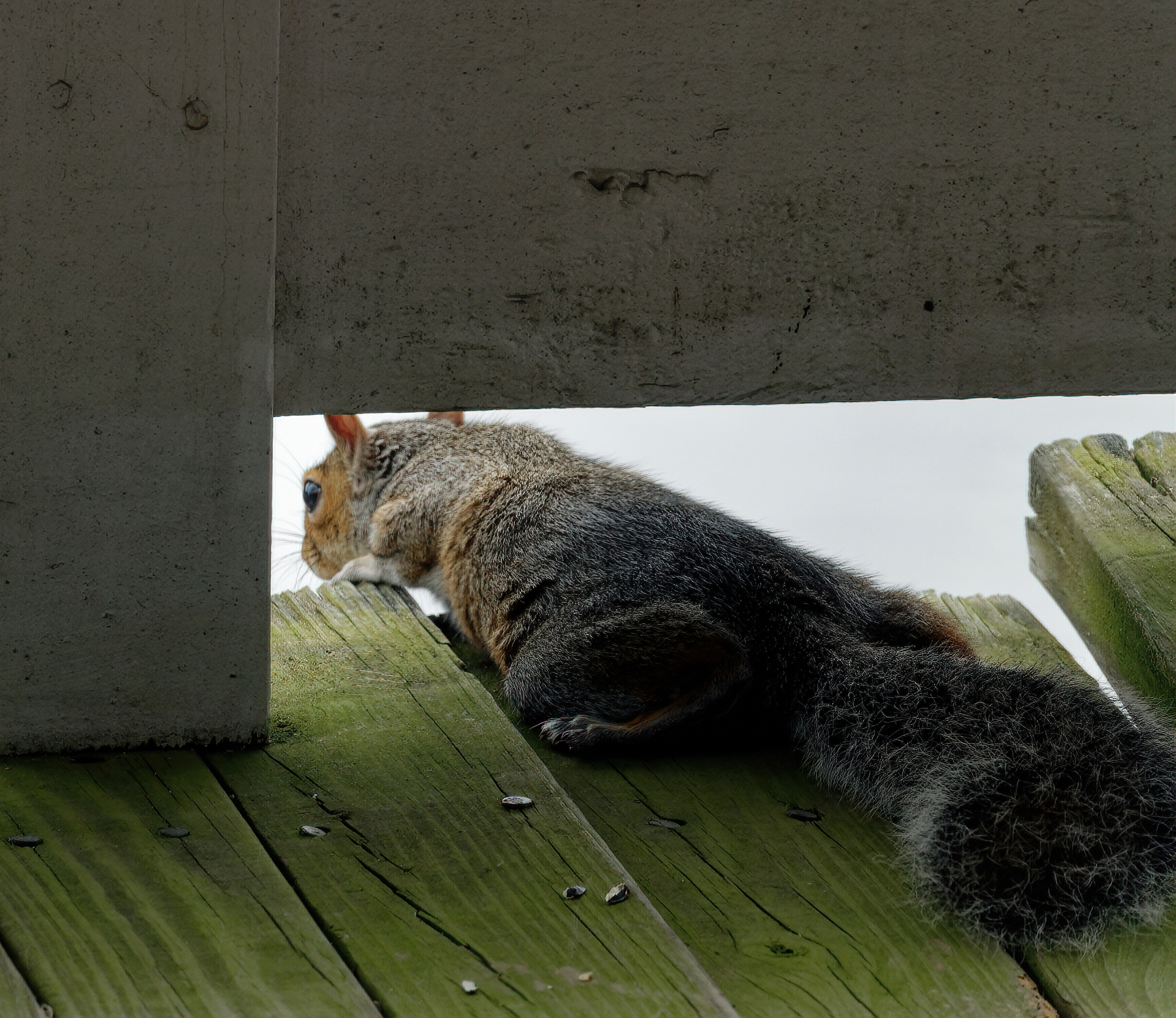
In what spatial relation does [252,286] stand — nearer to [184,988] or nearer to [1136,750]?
[184,988]

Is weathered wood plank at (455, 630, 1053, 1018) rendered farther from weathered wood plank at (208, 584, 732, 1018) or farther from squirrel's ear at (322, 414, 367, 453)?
squirrel's ear at (322, 414, 367, 453)

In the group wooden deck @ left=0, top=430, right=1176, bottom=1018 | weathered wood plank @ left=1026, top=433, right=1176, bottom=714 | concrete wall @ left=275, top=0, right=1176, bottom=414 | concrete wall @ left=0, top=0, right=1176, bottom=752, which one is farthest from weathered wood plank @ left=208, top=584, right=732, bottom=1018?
weathered wood plank @ left=1026, top=433, right=1176, bottom=714

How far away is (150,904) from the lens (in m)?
2.16

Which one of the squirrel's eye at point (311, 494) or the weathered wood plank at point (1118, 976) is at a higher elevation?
the weathered wood plank at point (1118, 976)

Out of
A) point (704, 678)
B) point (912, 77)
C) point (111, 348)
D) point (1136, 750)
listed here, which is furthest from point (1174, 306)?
point (111, 348)

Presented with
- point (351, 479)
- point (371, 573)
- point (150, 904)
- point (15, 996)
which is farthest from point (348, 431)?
point (15, 996)

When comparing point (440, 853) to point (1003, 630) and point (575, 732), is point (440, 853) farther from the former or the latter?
point (1003, 630)

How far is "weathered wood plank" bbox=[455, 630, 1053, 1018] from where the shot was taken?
2016mm

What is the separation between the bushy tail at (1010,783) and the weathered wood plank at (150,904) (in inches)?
38.3

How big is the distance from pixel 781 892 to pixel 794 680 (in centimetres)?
66

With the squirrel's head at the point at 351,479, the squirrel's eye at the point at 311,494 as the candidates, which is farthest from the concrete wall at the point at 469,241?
the squirrel's eye at the point at 311,494

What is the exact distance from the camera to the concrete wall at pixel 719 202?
8.08 ft

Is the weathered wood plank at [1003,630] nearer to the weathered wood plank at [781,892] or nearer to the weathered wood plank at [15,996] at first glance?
the weathered wood plank at [781,892]

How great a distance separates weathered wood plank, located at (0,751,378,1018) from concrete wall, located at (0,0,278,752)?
0.51 ft
